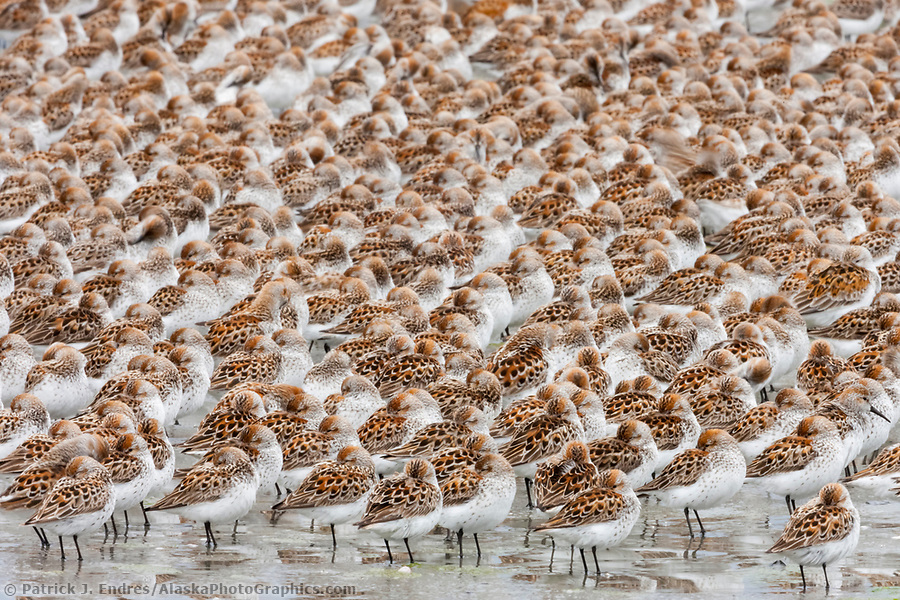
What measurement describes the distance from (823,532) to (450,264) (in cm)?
698

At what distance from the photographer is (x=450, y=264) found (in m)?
16.6

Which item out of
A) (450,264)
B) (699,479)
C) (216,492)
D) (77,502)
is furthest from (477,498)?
(450,264)

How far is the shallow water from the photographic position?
10.3m

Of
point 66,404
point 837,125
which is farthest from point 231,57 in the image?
point 66,404

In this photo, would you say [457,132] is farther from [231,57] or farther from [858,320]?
[858,320]

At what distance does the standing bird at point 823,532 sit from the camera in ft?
34.0

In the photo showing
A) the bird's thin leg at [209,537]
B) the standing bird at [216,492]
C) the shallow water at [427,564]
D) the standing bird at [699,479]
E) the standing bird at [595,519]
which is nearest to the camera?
the shallow water at [427,564]

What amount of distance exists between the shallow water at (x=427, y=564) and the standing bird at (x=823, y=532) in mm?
259

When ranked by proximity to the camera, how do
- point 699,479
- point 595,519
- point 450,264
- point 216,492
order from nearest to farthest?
point 595,519 → point 216,492 → point 699,479 → point 450,264

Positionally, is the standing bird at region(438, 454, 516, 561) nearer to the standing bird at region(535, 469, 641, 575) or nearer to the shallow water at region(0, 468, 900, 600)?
the shallow water at region(0, 468, 900, 600)

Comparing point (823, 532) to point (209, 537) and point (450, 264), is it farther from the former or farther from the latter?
point (450, 264)

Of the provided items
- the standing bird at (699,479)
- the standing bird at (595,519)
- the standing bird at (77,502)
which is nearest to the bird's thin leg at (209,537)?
the standing bird at (77,502)

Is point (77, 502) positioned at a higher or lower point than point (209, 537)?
higher

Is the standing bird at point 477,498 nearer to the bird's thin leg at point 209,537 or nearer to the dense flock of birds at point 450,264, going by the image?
the dense flock of birds at point 450,264
